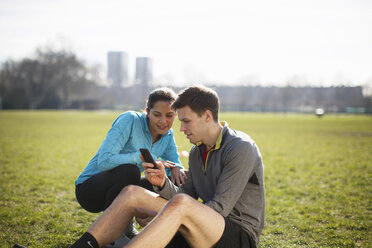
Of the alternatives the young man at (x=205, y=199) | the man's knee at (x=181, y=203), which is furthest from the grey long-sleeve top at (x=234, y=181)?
the man's knee at (x=181, y=203)

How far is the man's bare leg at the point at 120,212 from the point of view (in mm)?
2844

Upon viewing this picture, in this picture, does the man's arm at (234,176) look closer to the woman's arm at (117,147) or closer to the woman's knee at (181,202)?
the woman's knee at (181,202)

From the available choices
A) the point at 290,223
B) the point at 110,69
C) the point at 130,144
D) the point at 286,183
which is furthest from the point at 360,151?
Result: the point at 110,69

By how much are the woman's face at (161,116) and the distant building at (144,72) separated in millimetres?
104241

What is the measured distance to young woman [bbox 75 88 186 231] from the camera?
11.7ft

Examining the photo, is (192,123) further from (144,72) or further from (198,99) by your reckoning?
(144,72)

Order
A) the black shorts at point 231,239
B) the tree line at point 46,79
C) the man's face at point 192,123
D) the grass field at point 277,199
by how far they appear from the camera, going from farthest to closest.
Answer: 1. the tree line at point 46,79
2. the grass field at point 277,199
3. the man's face at point 192,123
4. the black shorts at point 231,239

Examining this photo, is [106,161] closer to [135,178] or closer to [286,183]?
[135,178]

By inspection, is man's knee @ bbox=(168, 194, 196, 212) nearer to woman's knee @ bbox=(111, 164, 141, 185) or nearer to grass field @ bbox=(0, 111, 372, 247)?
woman's knee @ bbox=(111, 164, 141, 185)

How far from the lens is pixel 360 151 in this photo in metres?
12.5

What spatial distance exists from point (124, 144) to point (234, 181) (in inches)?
65.3

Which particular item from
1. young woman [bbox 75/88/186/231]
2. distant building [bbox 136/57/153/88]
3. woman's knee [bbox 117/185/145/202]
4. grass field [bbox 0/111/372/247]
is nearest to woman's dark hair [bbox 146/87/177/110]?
young woman [bbox 75/88/186/231]

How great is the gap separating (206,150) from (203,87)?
0.61 metres

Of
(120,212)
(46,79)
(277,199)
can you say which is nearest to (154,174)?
(120,212)
